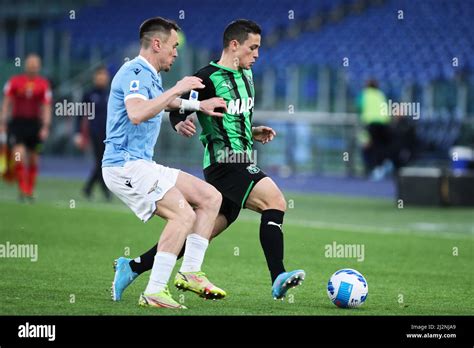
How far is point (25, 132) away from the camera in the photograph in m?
20.4

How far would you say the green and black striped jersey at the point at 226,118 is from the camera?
9.66m

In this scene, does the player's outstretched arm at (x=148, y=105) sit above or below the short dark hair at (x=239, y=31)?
below

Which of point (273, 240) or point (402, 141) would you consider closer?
point (273, 240)

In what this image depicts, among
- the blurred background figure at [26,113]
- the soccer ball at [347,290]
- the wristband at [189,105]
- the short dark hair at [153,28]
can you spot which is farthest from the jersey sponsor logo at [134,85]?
the blurred background figure at [26,113]

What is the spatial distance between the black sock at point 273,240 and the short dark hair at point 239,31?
142 cm

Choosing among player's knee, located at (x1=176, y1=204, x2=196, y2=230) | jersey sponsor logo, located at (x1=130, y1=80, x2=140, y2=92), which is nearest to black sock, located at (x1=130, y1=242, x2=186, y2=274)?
player's knee, located at (x1=176, y1=204, x2=196, y2=230)

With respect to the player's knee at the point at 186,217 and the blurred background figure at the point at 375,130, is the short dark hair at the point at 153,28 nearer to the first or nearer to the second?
the player's knee at the point at 186,217

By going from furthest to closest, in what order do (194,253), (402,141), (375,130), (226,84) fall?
(402,141), (375,130), (226,84), (194,253)

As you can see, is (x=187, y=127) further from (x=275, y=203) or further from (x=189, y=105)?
(x=275, y=203)

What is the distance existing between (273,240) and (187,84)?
1.46 meters

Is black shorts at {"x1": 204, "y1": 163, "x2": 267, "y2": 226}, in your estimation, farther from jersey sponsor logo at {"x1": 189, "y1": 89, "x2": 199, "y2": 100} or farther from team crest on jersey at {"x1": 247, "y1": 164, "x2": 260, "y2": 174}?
jersey sponsor logo at {"x1": 189, "y1": 89, "x2": 199, "y2": 100}

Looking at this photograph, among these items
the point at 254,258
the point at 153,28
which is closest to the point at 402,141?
the point at 254,258

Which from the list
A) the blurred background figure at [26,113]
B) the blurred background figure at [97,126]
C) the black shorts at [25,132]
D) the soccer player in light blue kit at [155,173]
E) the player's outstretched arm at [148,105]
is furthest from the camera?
the blurred background figure at [97,126]

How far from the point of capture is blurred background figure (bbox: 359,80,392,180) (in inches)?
1039
